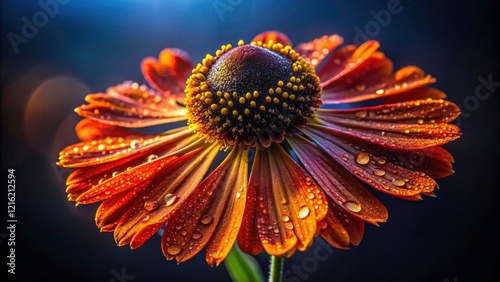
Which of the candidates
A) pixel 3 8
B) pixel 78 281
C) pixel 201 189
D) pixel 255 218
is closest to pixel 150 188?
pixel 201 189

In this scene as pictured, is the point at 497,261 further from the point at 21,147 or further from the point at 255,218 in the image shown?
the point at 21,147

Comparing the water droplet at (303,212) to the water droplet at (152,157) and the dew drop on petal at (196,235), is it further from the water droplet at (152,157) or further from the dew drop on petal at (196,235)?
the water droplet at (152,157)

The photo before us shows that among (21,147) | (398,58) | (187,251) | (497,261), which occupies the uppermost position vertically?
(398,58)

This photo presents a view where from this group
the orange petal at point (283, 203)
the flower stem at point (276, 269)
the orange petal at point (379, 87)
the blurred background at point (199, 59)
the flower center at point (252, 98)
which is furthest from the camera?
the blurred background at point (199, 59)

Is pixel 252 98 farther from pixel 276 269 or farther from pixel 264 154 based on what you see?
pixel 276 269

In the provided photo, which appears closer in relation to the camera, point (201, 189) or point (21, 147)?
point (201, 189)

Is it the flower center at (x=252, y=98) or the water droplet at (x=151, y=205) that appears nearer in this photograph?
the water droplet at (x=151, y=205)

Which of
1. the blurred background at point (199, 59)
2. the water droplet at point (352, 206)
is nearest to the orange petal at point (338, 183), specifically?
the water droplet at point (352, 206)

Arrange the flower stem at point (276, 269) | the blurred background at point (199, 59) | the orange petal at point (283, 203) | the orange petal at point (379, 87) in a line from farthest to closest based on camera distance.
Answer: the blurred background at point (199, 59), the orange petal at point (379, 87), the flower stem at point (276, 269), the orange petal at point (283, 203)
